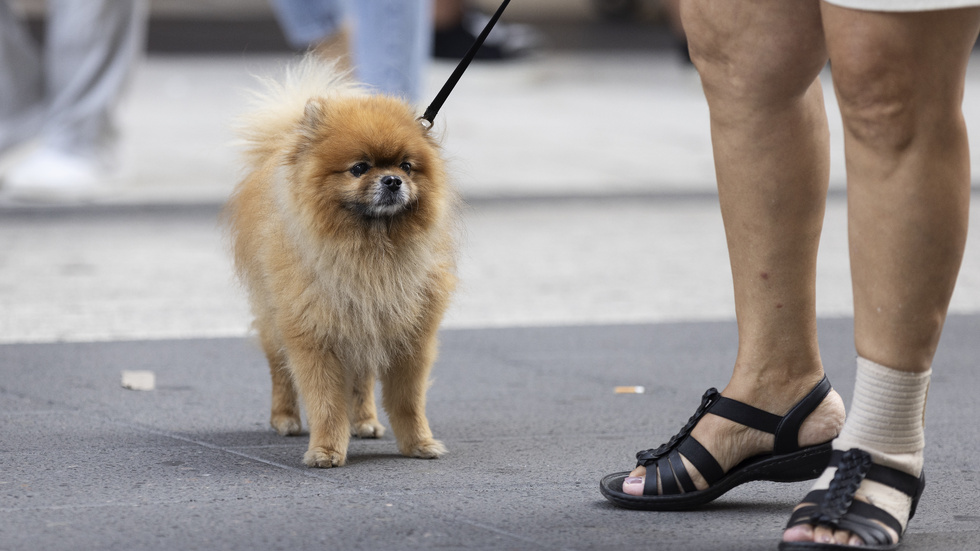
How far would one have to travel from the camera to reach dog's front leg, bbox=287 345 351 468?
285 cm

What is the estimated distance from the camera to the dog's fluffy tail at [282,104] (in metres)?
3.17

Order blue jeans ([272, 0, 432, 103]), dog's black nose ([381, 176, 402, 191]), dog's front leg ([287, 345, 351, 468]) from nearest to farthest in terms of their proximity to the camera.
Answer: dog's black nose ([381, 176, 402, 191]) < dog's front leg ([287, 345, 351, 468]) < blue jeans ([272, 0, 432, 103])

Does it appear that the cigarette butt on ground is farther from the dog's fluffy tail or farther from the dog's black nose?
the dog's black nose

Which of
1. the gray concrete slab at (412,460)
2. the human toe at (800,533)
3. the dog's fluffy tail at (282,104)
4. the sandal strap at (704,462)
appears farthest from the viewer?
the dog's fluffy tail at (282,104)

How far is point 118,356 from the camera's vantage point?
13.4 ft

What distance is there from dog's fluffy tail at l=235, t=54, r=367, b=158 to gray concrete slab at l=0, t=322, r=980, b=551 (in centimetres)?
79

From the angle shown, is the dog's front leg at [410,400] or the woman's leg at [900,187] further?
the dog's front leg at [410,400]

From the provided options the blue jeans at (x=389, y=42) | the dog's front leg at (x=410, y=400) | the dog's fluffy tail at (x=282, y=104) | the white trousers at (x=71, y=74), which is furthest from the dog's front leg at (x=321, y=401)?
the white trousers at (x=71, y=74)

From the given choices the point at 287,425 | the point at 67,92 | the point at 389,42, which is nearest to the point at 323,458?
the point at 287,425

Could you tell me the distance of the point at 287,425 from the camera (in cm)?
319

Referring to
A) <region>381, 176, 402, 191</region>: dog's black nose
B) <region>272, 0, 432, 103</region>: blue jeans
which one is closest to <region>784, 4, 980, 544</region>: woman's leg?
<region>381, 176, 402, 191</region>: dog's black nose

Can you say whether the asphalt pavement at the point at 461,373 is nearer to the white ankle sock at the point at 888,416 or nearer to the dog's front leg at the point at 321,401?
the dog's front leg at the point at 321,401

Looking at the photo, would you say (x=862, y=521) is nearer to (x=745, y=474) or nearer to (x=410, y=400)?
(x=745, y=474)

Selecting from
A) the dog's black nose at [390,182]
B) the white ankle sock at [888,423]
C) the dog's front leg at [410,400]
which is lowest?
the dog's front leg at [410,400]
